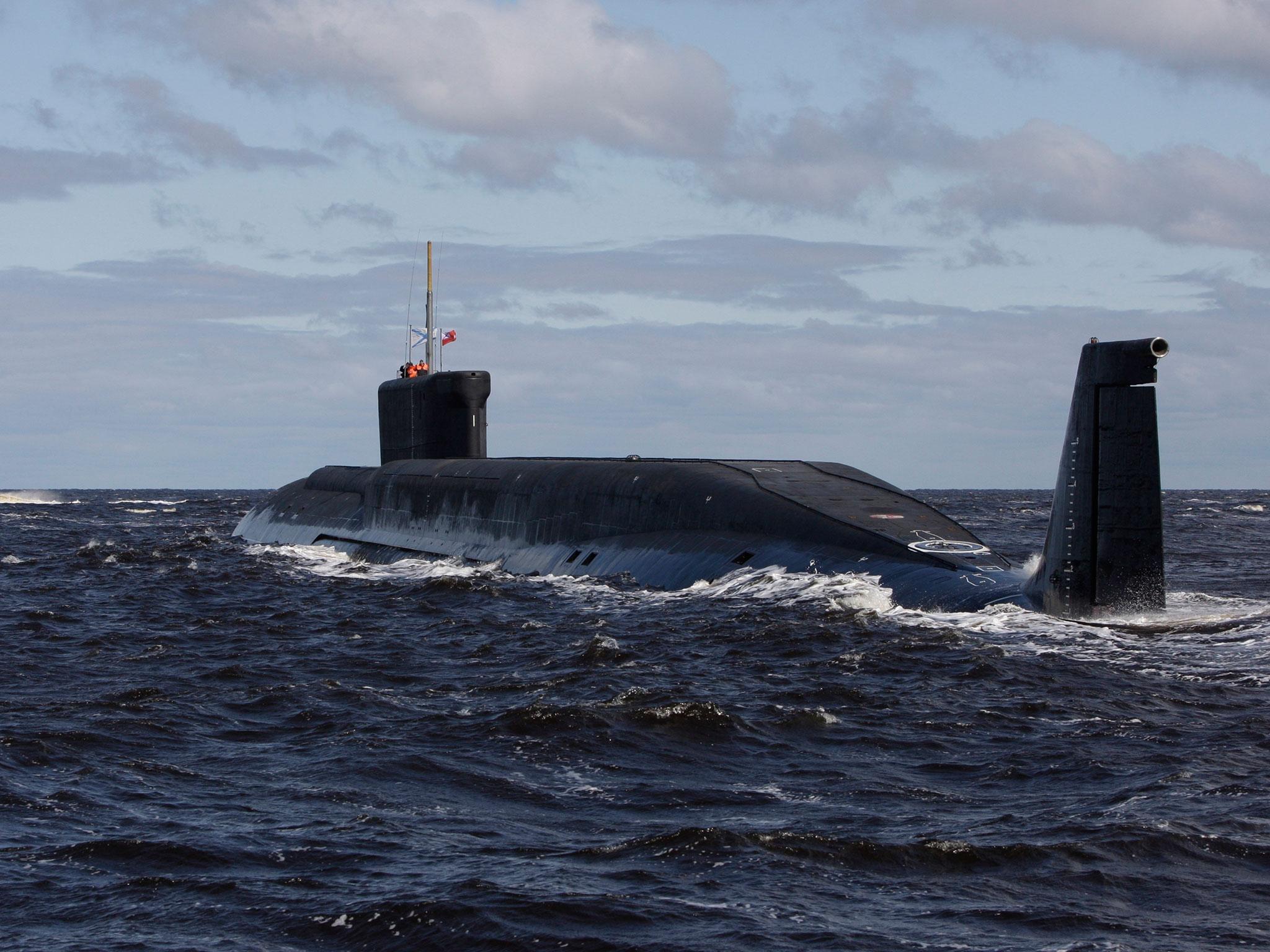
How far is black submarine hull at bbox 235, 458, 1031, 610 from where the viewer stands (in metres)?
21.9

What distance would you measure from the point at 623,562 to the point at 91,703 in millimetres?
12830

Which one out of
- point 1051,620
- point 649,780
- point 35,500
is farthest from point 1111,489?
point 35,500

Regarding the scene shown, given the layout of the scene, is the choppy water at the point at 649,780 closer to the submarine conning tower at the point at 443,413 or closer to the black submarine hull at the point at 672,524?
the black submarine hull at the point at 672,524

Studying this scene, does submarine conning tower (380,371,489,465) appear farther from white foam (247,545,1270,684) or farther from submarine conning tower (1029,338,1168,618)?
submarine conning tower (1029,338,1168,618)

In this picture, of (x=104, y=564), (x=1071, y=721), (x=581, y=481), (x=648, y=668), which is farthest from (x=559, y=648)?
(x=104, y=564)

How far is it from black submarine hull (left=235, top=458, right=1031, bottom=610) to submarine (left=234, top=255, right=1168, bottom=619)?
4 cm

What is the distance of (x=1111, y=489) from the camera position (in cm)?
1723

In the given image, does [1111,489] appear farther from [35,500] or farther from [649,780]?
[35,500]

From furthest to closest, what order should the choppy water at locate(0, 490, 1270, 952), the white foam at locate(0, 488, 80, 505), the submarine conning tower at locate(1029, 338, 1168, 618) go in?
the white foam at locate(0, 488, 80, 505) → the submarine conning tower at locate(1029, 338, 1168, 618) → the choppy water at locate(0, 490, 1270, 952)

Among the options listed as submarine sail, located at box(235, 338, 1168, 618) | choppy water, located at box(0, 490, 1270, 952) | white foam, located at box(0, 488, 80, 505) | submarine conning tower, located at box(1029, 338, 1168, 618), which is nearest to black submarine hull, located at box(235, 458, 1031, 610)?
submarine sail, located at box(235, 338, 1168, 618)

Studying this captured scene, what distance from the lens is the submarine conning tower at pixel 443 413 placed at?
3644cm

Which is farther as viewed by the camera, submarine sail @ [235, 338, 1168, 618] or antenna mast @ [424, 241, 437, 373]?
antenna mast @ [424, 241, 437, 373]

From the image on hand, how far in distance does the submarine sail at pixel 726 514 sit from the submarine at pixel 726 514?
0.03 meters

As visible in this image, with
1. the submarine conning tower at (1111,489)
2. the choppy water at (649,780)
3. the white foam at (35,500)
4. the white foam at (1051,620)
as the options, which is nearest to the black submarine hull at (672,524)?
the white foam at (1051,620)
